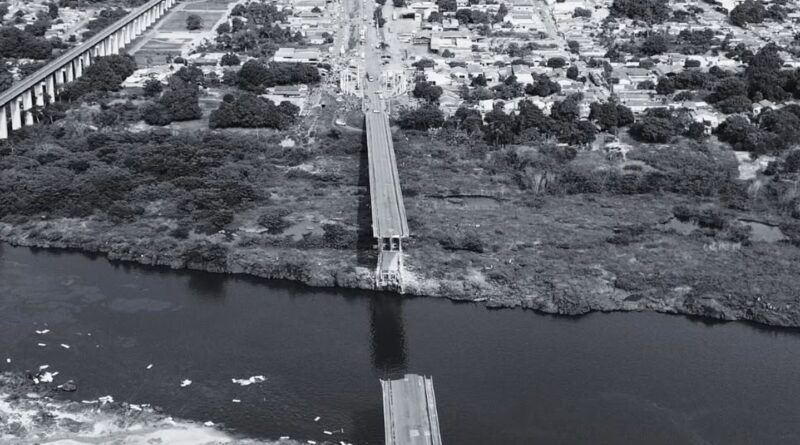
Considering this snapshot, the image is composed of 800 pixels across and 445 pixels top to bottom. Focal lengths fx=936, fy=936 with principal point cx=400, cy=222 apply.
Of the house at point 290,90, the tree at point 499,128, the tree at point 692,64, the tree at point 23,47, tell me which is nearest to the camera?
the tree at point 499,128

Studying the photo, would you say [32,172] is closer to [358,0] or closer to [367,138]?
[367,138]

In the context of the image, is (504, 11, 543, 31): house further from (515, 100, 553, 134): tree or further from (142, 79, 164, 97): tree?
(142, 79, 164, 97): tree

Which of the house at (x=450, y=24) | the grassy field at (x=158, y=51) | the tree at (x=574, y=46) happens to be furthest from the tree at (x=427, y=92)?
the grassy field at (x=158, y=51)

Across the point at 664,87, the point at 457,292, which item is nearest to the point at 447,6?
the point at 664,87

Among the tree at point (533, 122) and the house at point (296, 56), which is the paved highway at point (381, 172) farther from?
the tree at point (533, 122)

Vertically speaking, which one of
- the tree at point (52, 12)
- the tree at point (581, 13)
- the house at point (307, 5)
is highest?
the tree at point (581, 13)

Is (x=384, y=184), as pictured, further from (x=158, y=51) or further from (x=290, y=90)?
(x=158, y=51)

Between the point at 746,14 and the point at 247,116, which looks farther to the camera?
the point at 746,14
